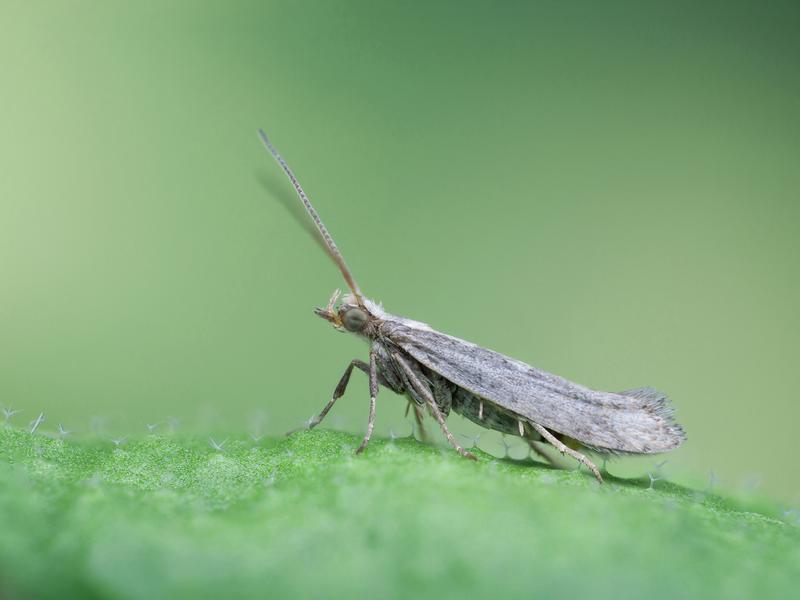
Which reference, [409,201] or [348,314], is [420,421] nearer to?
[348,314]

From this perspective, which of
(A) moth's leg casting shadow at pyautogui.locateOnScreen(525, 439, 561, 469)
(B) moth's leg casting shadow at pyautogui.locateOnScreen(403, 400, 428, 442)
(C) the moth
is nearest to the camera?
(C) the moth

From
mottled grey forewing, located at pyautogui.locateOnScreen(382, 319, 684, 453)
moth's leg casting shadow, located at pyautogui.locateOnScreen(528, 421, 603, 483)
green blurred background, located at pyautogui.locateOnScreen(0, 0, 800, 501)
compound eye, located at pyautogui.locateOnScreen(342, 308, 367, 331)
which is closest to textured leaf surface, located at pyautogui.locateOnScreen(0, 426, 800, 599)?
moth's leg casting shadow, located at pyautogui.locateOnScreen(528, 421, 603, 483)

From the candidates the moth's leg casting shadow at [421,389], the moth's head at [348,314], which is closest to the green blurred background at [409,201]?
the moth's head at [348,314]

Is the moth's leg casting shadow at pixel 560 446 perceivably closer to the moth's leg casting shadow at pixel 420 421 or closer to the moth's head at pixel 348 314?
the moth's leg casting shadow at pixel 420 421

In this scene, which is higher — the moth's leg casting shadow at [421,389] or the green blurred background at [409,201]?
the green blurred background at [409,201]

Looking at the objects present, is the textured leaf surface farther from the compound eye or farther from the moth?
the compound eye

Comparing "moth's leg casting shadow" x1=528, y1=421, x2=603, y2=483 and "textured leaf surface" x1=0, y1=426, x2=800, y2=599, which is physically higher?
"moth's leg casting shadow" x1=528, y1=421, x2=603, y2=483
